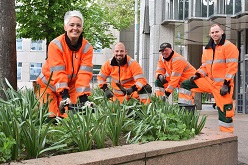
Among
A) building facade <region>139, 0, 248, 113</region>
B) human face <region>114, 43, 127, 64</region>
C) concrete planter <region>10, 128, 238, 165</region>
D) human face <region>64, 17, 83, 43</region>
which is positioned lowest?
concrete planter <region>10, 128, 238, 165</region>

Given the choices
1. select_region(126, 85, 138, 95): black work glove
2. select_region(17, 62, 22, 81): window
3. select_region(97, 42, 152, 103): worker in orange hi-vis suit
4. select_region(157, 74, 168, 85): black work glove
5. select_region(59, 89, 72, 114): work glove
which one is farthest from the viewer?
select_region(17, 62, 22, 81): window

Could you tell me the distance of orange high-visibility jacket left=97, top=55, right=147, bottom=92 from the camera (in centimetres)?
745

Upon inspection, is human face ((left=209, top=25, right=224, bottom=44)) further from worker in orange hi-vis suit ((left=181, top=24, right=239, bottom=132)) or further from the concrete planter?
the concrete planter

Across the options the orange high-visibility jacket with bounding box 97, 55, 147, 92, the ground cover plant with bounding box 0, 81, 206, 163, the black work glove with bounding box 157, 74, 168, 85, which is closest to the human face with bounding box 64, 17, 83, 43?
the ground cover plant with bounding box 0, 81, 206, 163

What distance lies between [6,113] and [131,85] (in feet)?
14.9

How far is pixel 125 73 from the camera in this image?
25.1 ft

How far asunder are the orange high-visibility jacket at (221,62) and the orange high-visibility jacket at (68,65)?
7.21 ft

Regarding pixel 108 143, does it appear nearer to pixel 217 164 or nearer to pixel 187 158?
pixel 187 158

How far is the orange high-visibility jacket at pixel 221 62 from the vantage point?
6.08m

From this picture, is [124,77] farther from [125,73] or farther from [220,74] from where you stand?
[220,74]

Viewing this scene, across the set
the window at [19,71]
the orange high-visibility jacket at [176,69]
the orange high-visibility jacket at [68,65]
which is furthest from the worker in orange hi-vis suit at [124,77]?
the window at [19,71]

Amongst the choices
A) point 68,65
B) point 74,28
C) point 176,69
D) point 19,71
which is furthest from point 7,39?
point 19,71

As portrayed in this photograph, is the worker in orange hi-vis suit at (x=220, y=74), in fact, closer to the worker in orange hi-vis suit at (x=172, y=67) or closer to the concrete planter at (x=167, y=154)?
the concrete planter at (x=167, y=154)

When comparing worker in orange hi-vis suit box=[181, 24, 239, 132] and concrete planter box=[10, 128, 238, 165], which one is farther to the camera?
worker in orange hi-vis suit box=[181, 24, 239, 132]
